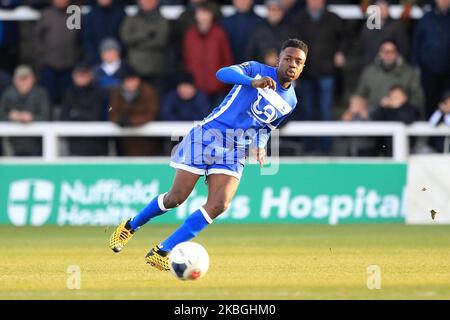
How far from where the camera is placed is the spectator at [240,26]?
18.0 metres

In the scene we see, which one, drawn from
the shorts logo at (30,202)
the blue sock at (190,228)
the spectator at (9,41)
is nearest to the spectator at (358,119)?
the shorts logo at (30,202)

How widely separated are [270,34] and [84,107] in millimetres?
3126

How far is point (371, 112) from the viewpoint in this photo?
18.2 meters

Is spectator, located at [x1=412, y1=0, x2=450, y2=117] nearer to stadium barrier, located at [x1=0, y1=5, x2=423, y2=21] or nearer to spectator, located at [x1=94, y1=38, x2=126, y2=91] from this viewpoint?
stadium barrier, located at [x1=0, y1=5, x2=423, y2=21]

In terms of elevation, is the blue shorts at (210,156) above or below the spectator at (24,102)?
below

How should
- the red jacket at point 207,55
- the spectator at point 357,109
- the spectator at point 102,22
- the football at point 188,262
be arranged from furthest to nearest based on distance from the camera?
1. the spectator at point 102,22
2. the spectator at point 357,109
3. the red jacket at point 207,55
4. the football at point 188,262

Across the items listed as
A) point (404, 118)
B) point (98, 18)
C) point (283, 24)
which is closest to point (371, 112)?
point (404, 118)

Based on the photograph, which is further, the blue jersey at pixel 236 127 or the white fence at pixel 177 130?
the white fence at pixel 177 130

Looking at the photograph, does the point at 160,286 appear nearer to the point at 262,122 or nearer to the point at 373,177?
the point at 262,122

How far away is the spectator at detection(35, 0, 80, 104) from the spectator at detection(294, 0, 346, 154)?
3.58 m

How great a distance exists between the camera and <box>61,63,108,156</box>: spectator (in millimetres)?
17875

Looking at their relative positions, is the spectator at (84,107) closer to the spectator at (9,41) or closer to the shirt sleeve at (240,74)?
Answer: the spectator at (9,41)

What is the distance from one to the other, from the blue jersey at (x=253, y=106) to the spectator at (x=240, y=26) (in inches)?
269
